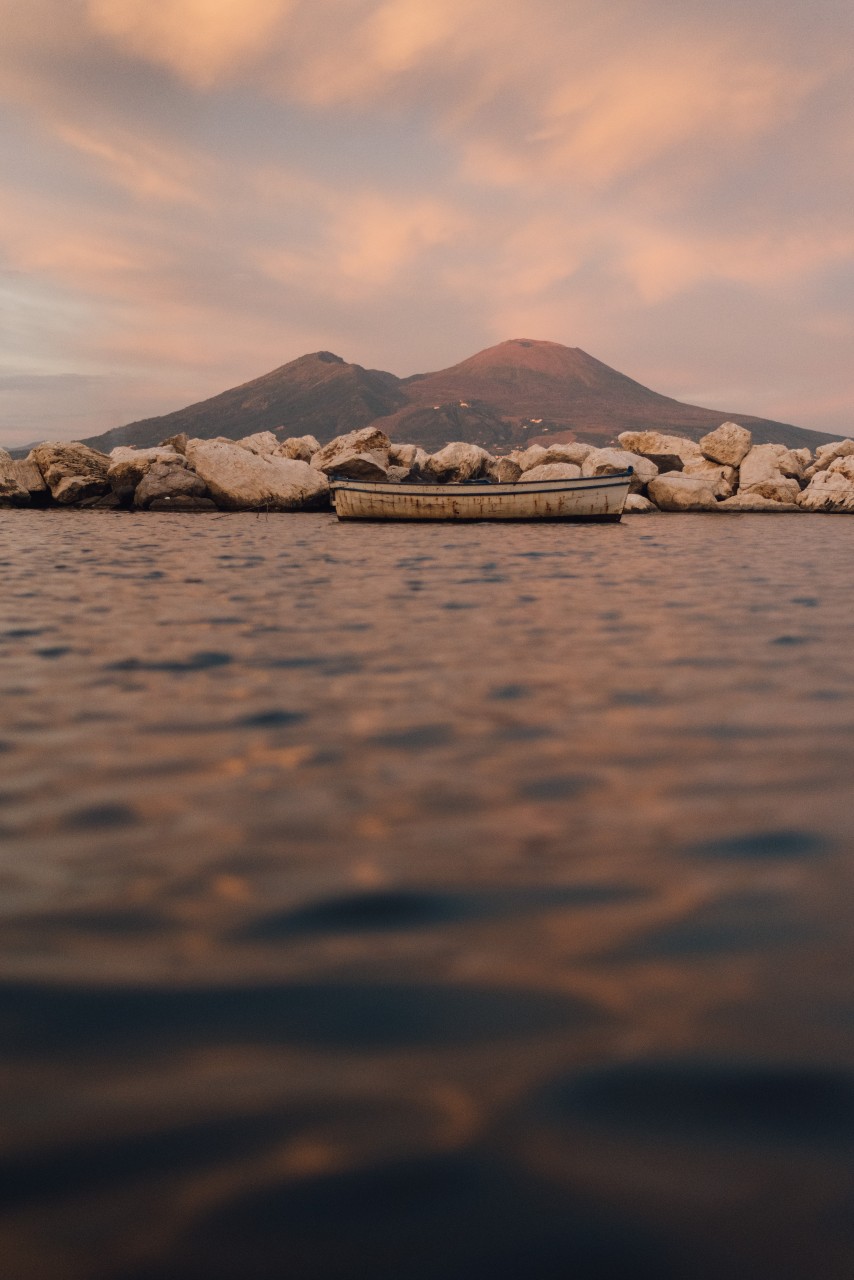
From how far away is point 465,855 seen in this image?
9.61ft

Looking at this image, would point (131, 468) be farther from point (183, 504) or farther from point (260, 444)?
point (260, 444)

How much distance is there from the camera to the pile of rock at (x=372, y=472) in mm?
29297

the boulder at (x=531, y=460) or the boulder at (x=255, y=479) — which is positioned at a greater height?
the boulder at (x=531, y=460)

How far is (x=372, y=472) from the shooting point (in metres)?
29.3

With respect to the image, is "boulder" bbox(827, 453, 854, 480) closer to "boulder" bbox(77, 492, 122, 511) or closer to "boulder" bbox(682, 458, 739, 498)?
"boulder" bbox(682, 458, 739, 498)

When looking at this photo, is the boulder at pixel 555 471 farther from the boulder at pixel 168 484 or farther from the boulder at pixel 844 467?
the boulder at pixel 168 484

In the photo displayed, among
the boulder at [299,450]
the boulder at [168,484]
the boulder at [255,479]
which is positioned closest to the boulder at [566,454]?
the boulder at [255,479]

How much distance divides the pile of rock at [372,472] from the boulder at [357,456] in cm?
4

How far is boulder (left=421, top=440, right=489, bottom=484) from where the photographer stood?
103 ft

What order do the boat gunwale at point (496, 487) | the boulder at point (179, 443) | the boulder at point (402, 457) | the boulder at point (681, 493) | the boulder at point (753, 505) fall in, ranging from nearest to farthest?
the boat gunwale at point (496, 487)
the boulder at point (681, 493)
the boulder at point (753, 505)
the boulder at point (402, 457)
the boulder at point (179, 443)

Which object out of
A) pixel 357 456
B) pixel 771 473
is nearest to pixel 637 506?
pixel 771 473

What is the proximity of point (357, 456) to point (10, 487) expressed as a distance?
12.5 metres

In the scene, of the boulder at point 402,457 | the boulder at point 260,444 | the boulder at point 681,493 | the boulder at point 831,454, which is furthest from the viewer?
the boulder at point 831,454

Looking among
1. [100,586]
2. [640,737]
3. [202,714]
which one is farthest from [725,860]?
[100,586]
